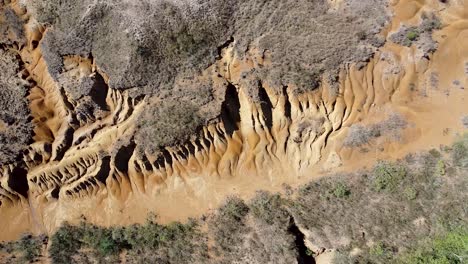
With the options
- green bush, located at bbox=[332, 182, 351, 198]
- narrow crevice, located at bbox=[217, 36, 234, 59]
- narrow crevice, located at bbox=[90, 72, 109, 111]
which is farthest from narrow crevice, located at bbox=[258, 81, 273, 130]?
narrow crevice, located at bbox=[90, 72, 109, 111]

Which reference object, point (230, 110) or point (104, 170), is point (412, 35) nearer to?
point (230, 110)

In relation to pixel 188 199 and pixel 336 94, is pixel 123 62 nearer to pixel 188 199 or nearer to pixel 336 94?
pixel 188 199

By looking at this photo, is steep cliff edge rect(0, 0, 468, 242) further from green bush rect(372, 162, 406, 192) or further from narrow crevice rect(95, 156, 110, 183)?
green bush rect(372, 162, 406, 192)

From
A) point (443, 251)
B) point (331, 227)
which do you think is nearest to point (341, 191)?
point (331, 227)

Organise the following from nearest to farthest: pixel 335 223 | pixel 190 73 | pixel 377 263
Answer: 1. pixel 377 263
2. pixel 335 223
3. pixel 190 73

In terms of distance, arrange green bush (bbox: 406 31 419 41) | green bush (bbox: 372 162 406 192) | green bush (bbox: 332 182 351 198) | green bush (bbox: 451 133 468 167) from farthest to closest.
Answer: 1. green bush (bbox: 406 31 419 41)
2. green bush (bbox: 332 182 351 198)
3. green bush (bbox: 372 162 406 192)
4. green bush (bbox: 451 133 468 167)

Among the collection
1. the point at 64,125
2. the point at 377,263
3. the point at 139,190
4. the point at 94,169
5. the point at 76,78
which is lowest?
the point at 377,263

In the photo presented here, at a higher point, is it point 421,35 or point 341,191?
point 421,35

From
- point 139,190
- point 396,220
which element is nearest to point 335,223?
point 396,220

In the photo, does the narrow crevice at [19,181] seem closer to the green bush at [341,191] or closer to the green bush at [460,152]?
the green bush at [341,191]
